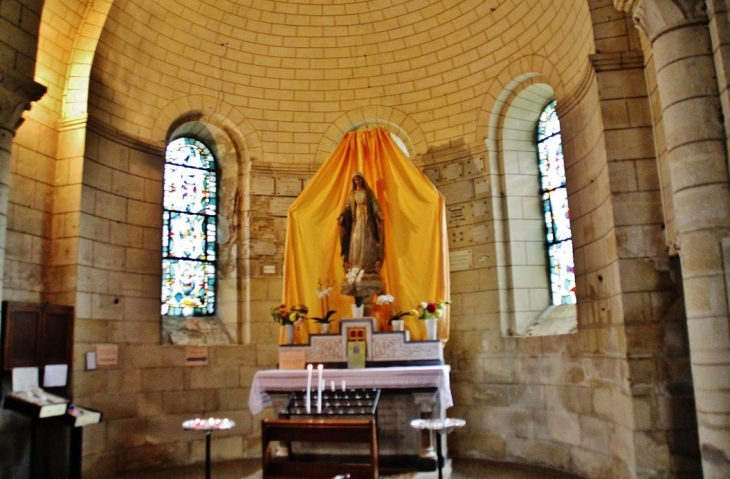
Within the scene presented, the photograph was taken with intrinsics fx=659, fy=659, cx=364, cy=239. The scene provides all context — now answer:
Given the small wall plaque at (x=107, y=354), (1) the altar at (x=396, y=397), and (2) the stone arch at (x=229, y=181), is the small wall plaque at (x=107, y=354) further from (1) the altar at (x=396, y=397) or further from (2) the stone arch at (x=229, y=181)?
(1) the altar at (x=396, y=397)

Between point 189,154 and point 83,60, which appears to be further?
point 189,154

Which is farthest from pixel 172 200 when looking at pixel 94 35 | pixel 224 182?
pixel 94 35

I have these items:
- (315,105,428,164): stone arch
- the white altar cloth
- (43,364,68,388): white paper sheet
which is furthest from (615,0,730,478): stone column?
(43,364,68,388): white paper sheet

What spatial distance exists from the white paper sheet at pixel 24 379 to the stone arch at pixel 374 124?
16.2 ft

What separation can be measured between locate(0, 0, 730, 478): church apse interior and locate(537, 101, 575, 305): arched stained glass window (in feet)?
0.12

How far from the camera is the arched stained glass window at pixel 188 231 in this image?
9477 millimetres

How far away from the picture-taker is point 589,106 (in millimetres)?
7277

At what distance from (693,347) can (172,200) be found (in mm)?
7197

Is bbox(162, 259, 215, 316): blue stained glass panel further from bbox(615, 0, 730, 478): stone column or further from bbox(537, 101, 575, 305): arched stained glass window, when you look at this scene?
bbox(615, 0, 730, 478): stone column

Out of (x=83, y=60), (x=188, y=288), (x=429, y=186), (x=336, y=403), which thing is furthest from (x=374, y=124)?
(x=336, y=403)

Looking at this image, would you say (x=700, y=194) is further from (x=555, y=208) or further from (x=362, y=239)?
(x=362, y=239)

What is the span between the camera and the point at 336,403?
712cm

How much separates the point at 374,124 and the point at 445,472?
17.5ft

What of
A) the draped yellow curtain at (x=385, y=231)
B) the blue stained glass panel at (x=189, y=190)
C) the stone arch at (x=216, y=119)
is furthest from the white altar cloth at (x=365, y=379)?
the stone arch at (x=216, y=119)
